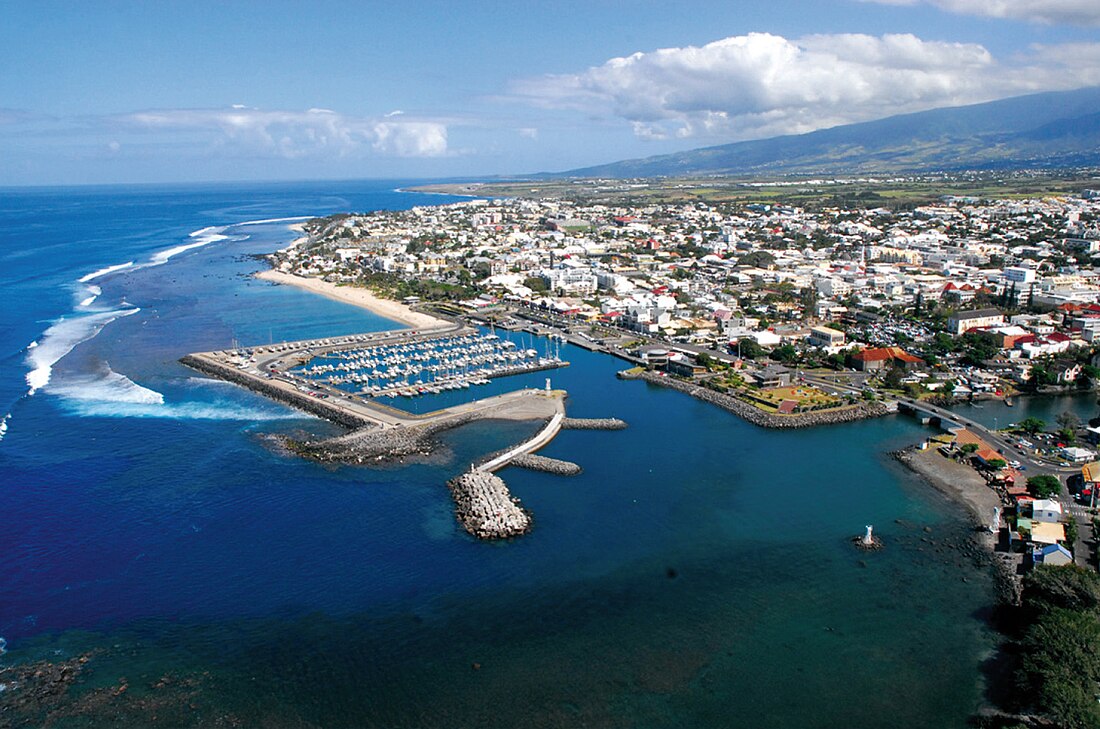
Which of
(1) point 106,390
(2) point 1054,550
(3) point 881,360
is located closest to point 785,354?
(3) point 881,360

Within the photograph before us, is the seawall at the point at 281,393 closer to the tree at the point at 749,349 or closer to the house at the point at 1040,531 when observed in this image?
the tree at the point at 749,349

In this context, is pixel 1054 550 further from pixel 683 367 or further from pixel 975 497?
pixel 683 367

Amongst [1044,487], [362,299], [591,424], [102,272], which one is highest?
[102,272]

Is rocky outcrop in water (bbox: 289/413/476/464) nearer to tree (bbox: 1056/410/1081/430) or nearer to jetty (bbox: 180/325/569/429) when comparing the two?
jetty (bbox: 180/325/569/429)

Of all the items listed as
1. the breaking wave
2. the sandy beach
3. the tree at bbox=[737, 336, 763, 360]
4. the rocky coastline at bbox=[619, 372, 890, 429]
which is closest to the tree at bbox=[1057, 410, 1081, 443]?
the rocky coastline at bbox=[619, 372, 890, 429]

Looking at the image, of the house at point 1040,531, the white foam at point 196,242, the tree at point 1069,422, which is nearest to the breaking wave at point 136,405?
the house at point 1040,531

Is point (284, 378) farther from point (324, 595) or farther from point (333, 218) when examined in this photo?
point (333, 218)

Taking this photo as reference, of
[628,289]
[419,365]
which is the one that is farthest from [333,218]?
[419,365]
